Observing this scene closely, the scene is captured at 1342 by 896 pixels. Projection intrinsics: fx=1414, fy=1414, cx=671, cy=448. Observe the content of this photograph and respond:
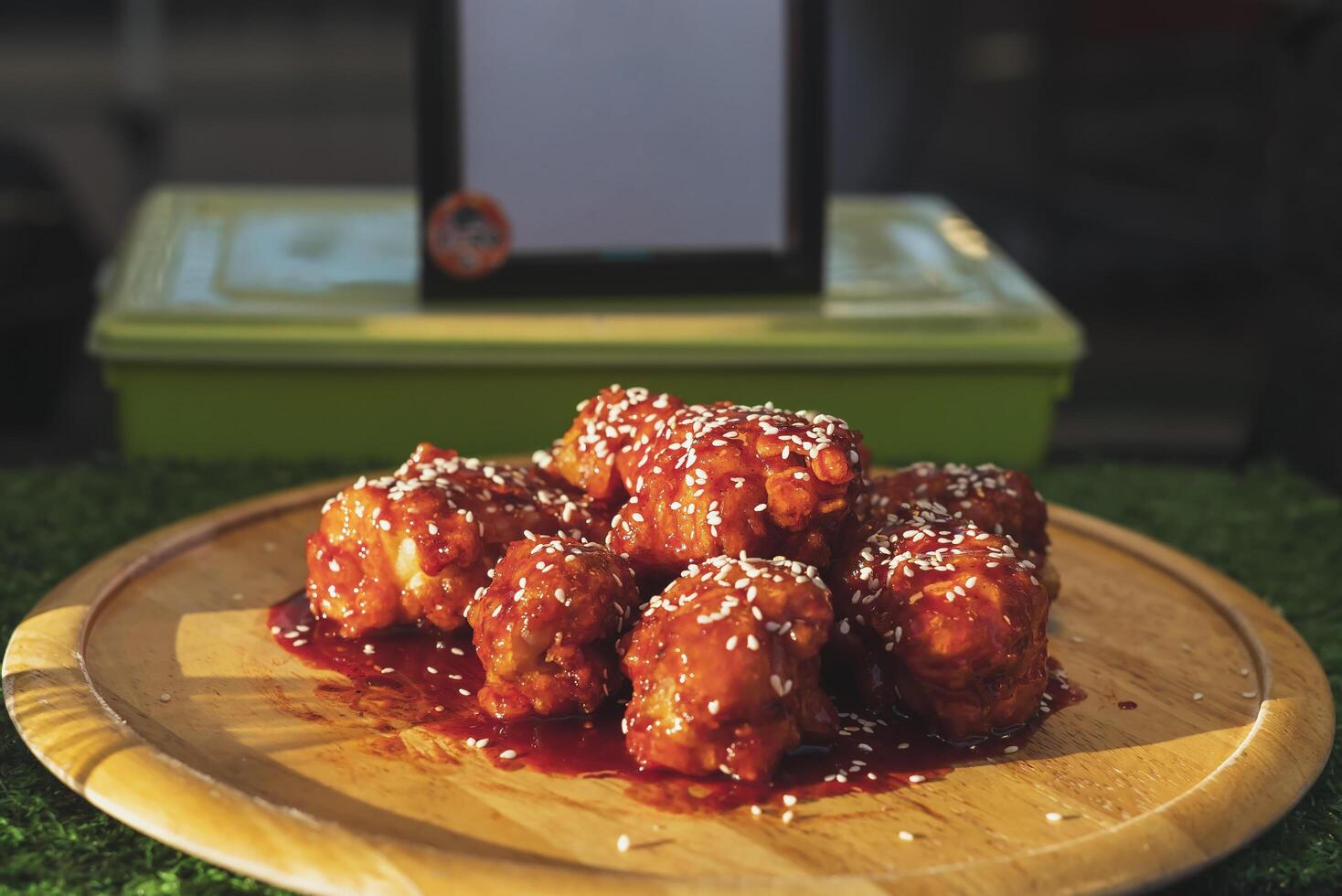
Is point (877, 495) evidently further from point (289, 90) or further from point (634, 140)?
point (289, 90)

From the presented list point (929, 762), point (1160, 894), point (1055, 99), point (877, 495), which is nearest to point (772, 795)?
point (929, 762)

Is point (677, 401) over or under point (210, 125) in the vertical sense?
over

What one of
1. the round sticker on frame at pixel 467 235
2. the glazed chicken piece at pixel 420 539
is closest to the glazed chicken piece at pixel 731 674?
the glazed chicken piece at pixel 420 539

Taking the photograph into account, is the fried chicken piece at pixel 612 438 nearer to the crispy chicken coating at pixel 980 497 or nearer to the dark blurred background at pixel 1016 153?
the crispy chicken coating at pixel 980 497

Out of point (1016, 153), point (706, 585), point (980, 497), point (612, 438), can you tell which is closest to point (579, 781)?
point (706, 585)

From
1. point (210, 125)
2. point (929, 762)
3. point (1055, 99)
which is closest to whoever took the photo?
point (929, 762)

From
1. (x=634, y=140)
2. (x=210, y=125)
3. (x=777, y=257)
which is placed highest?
(x=634, y=140)

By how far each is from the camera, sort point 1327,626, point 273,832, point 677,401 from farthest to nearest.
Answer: point 1327,626 → point 677,401 → point 273,832

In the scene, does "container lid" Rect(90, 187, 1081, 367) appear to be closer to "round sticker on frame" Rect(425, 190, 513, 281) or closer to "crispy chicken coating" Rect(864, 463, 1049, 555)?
"round sticker on frame" Rect(425, 190, 513, 281)
